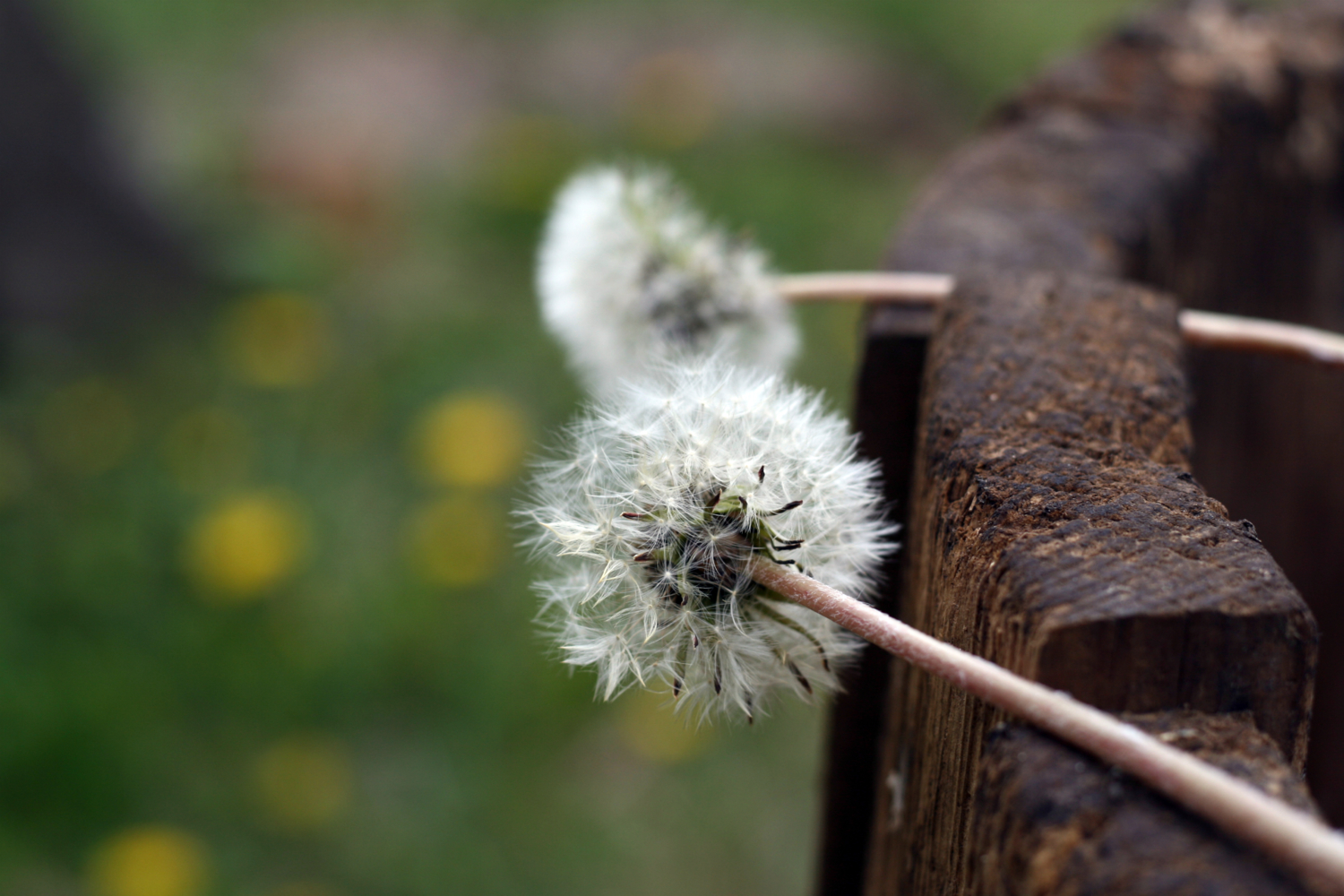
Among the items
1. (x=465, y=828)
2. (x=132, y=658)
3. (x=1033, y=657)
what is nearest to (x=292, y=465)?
(x=132, y=658)

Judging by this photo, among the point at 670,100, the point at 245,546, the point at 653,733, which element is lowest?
the point at 653,733

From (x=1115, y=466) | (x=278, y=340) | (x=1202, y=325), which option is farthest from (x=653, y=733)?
(x=1115, y=466)

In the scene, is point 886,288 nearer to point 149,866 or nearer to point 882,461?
point 882,461

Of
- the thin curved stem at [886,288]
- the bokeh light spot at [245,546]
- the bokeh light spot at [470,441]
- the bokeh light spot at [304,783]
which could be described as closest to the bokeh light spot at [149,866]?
the bokeh light spot at [304,783]

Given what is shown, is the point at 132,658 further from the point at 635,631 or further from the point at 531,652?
the point at 635,631

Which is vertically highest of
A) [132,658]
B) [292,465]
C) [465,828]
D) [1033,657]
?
[1033,657]

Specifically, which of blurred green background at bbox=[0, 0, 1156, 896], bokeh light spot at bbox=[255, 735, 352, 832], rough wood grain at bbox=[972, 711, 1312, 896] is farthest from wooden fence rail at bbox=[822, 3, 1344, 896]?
bokeh light spot at bbox=[255, 735, 352, 832]

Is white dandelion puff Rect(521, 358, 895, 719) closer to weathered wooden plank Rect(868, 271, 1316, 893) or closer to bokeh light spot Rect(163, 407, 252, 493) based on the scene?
weathered wooden plank Rect(868, 271, 1316, 893)
